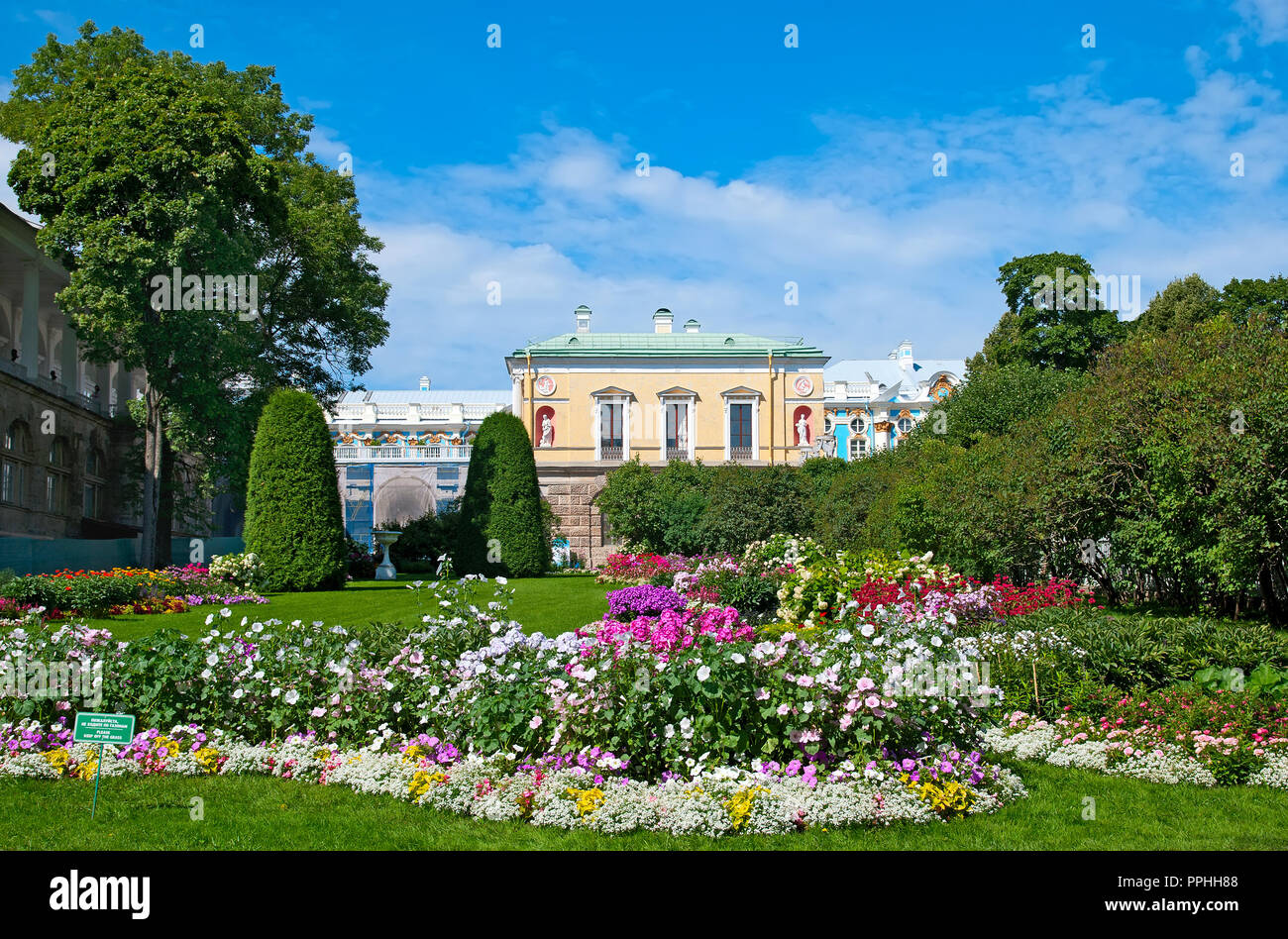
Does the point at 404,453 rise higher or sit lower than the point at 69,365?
lower

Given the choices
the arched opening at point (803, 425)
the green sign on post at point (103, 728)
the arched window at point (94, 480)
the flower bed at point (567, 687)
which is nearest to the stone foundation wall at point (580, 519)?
the arched opening at point (803, 425)

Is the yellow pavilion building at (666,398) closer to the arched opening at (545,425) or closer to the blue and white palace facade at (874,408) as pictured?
the arched opening at (545,425)

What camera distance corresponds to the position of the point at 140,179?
793 inches

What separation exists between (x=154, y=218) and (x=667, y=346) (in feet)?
83.1

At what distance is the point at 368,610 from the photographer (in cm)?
1478

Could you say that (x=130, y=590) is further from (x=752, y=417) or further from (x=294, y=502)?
(x=752, y=417)

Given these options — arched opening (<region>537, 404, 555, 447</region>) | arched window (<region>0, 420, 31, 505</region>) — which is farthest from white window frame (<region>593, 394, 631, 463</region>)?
arched window (<region>0, 420, 31, 505</region>)

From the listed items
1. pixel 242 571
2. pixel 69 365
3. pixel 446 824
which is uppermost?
pixel 69 365

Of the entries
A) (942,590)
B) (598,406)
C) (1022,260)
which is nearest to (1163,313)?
(1022,260)

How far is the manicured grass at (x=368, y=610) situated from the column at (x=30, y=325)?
13.7 metres

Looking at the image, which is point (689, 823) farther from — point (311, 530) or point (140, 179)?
point (140, 179)

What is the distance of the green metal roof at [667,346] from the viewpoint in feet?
138

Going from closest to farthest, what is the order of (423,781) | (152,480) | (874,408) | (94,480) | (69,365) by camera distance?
(423,781) → (152,480) → (69,365) → (94,480) → (874,408)

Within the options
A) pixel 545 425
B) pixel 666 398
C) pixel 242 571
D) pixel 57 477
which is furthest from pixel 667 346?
pixel 242 571
